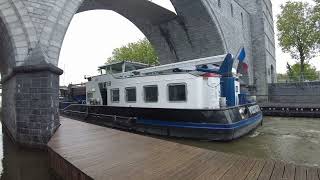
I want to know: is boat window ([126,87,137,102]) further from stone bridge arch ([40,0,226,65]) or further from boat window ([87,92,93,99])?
stone bridge arch ([40,0,226,65])

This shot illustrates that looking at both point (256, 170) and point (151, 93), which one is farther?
point (151, 93)

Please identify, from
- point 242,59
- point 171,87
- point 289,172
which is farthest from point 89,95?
point 289,172

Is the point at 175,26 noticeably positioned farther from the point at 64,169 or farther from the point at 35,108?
the point at 64,169

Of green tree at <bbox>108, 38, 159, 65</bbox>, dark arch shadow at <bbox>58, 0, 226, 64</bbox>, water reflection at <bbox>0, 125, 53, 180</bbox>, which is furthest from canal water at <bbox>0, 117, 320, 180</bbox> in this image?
green tree at <bbox>108, 38, 159, 65</bbox>

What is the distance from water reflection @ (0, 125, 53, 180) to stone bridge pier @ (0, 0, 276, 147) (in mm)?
384

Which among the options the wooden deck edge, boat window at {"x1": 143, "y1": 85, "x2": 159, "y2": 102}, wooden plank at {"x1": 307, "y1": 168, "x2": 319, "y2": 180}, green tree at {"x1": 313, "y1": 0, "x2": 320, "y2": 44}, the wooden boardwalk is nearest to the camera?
wooden plank at {"x1": 307, "y1": 168, "x2": 319, "y2": 180}

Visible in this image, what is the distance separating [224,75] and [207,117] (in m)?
1.85

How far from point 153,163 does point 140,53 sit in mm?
30611

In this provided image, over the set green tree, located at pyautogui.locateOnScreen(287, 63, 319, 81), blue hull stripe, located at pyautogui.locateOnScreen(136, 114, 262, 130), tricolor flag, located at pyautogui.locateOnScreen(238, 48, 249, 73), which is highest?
green tree, located at pyautogui.locateOnScreen(287, 63, 319, 81)

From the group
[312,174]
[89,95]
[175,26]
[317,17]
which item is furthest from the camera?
[317,17]

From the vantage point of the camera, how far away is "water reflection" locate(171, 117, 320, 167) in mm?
7194

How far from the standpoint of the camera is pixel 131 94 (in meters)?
11.3

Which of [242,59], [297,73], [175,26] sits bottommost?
[242,59]

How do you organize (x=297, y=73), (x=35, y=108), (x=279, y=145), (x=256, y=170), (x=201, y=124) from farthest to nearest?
(x=297, y=73) < (x=201, y=124) < (x=279, y=145) < (x=35, y=108) < (x=256, y=170)
